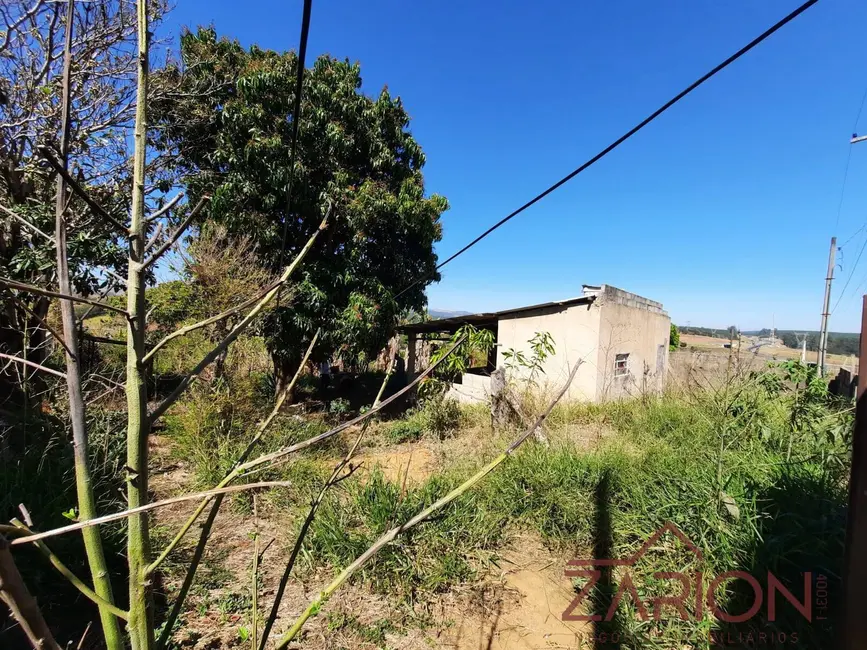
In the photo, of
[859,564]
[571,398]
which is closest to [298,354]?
[571,398]

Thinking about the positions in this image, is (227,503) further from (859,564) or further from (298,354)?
(859,564)

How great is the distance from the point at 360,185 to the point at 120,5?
3.72 metres

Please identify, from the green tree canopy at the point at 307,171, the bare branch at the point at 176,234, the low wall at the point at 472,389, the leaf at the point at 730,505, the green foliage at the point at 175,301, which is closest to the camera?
the bare branch at the point at 176,234

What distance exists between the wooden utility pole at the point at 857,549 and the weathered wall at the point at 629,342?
5934 millimetres

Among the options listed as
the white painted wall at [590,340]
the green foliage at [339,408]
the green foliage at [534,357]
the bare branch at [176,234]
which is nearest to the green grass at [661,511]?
the green foliage at [534,357]

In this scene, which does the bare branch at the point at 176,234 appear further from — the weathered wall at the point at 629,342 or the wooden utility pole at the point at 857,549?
the weathered wall at the point at 629,342

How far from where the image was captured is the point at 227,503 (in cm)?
425

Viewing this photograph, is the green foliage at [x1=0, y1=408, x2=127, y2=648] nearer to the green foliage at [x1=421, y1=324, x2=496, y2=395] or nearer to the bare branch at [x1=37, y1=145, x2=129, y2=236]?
the bare branch at [x1=37, y1=145, x2=129, y2=236]

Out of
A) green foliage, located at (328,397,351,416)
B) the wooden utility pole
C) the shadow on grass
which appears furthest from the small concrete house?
the wooden utility pole

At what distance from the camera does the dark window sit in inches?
353

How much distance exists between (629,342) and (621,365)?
2.18 feet

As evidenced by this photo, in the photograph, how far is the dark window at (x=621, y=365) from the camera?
353 inches

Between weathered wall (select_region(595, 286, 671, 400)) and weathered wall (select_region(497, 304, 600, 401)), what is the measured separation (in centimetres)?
17

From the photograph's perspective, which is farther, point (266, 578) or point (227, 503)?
point (227, 503)
